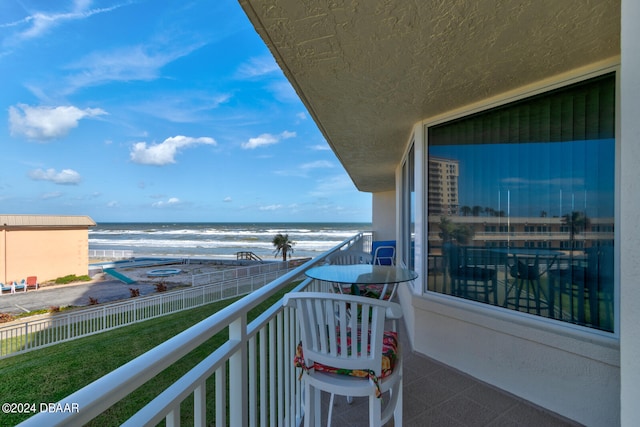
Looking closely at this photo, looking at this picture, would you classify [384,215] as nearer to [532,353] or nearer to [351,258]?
[351,258]

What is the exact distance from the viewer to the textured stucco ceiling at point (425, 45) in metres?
1.26

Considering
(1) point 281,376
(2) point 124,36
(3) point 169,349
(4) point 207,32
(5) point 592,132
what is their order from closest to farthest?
1. (3) point 169,349
2. (1) point 281,376
3. (5) point 592,132
4. (4) point 207,32
5. (2) point 124,36

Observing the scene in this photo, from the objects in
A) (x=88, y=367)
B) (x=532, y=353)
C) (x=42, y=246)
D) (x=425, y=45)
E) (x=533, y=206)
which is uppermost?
(x=425, y=45)

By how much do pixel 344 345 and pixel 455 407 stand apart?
4.02 feet

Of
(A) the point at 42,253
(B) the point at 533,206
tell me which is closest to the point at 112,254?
(A) the point at 42,253

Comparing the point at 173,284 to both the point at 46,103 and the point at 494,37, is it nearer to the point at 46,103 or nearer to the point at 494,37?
the point at 494,37

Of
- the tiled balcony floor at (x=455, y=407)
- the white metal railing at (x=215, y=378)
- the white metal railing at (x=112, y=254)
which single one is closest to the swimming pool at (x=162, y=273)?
the white metal railing at (x=112, y=254)

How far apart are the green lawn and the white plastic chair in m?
2.46

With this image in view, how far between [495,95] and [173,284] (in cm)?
1241

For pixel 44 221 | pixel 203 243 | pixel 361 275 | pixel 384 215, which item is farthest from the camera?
pixel 203 243

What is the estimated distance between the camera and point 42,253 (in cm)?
1200

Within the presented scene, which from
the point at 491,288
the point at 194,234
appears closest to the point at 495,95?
the point at 491,288

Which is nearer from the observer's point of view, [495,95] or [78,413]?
[78,413]

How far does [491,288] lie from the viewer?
224 centimetres
